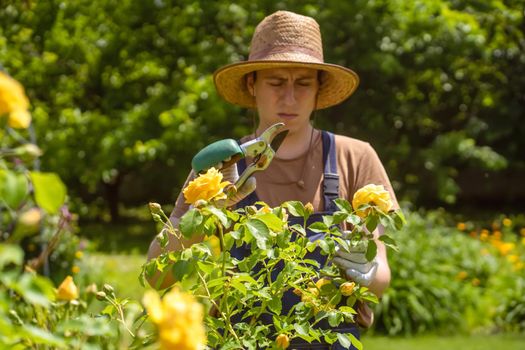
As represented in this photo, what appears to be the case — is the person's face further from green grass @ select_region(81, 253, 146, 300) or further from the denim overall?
green grass @ select_region(81, 253, 146, 300)

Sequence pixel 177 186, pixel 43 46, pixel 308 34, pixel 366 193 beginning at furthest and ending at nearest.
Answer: pixel 177 186
pixel 43 46
pixel 308 34
pixel 366 193

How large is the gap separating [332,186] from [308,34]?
0.50m

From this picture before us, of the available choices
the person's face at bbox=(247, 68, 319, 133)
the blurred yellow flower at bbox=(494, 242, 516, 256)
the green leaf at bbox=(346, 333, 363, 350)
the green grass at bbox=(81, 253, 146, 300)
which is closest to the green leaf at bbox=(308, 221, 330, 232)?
the green leaf at bbox=(346, 333, 363, 350)

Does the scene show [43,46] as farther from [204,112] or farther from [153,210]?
[153,210]

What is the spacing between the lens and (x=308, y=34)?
7.94 ft

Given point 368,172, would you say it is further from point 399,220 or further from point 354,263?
point 399,220

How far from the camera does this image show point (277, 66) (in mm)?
2316

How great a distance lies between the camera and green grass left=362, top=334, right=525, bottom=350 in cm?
490

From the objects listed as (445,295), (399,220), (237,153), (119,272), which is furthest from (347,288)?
(119,272)

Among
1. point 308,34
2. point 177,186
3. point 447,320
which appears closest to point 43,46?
point 177,186

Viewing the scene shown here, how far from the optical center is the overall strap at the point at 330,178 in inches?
86.0

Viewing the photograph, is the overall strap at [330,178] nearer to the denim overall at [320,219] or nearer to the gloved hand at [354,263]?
the denim overall at [320,219]

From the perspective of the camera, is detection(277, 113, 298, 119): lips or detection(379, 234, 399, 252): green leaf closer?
detection(379, 234, 399, 252): green leaf

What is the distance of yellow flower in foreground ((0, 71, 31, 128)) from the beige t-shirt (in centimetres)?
142
